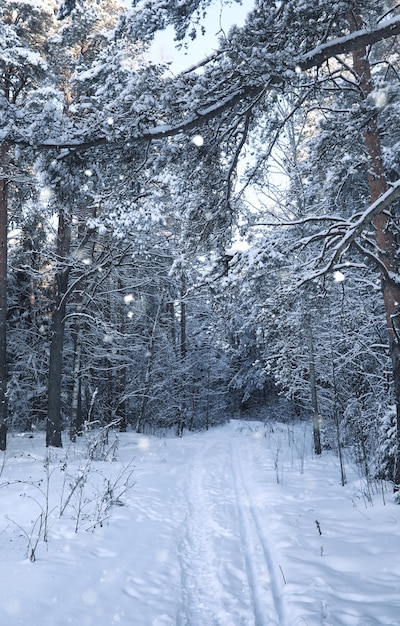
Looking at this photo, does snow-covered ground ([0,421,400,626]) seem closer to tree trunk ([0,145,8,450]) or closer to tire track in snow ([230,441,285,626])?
tire track in snow ([230,441,285,626])

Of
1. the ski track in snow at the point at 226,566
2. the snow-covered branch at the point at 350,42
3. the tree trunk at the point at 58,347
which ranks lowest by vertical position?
the ski track in snow at the point at 226,566

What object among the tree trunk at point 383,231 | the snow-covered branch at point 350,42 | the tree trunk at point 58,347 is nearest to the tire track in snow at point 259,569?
the tree trunk at point 383,231

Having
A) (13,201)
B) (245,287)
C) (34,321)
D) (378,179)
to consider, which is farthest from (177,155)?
(34,321)

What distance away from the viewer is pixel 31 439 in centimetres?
1435

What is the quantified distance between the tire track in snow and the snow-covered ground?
0.05 ft

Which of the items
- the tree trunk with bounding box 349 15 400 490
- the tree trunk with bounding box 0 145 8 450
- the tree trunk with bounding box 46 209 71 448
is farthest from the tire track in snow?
the tree trunk with bounding box 0 145 8 450

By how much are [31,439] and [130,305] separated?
6479mm

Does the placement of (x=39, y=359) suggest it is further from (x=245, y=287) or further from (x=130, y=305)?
(x=245, y=287)

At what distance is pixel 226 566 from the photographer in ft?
14.2

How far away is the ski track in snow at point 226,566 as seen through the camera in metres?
3.38

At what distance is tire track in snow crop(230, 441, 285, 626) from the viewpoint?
133 inches

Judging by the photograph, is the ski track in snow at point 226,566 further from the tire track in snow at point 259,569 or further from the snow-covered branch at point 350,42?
the snow-covered branch at point 350,42

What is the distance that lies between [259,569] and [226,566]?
372mm

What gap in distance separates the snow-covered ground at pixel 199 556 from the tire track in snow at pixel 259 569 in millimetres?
16
